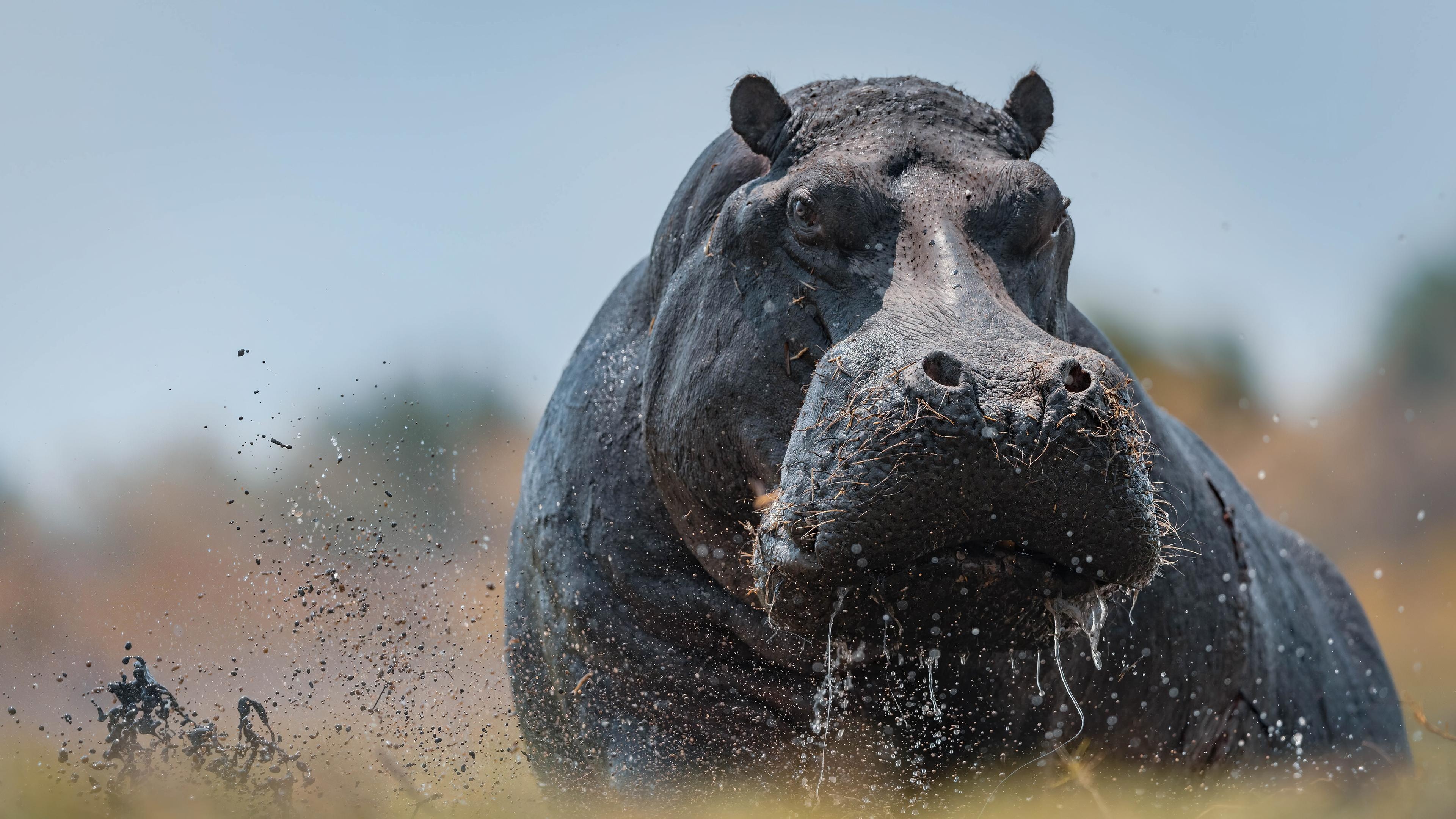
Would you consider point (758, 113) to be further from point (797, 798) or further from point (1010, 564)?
point (797, 798)

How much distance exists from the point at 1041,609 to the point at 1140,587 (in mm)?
334

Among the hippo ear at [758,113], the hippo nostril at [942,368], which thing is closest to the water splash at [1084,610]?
the hippo nostril at [942,368]

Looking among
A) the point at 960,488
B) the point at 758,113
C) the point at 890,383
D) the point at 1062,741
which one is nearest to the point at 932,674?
the point at 1062,741

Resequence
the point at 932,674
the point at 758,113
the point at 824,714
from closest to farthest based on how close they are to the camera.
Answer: the point at 932,674 → the point at 758,113 → the point at 824,714

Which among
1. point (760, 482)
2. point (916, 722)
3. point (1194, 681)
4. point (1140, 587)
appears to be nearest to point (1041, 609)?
point (1140, 587)

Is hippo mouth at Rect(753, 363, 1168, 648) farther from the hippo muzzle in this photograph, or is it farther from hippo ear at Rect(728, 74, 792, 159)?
hippo ear at Rect(728, 74, 792, 159)

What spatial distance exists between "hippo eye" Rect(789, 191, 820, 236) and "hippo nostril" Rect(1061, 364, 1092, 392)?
3.87ft

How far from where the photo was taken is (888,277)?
12.9 feet

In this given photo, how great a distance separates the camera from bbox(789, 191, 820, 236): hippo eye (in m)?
4.09

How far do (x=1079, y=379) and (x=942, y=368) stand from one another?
355mm

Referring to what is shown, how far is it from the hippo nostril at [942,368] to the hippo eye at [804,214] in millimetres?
1011

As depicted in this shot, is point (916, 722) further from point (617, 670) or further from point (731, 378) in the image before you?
point (731, 378)

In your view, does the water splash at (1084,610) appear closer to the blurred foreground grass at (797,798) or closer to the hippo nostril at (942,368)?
the blurred foreground grass at (797,798)

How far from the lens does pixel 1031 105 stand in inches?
195
